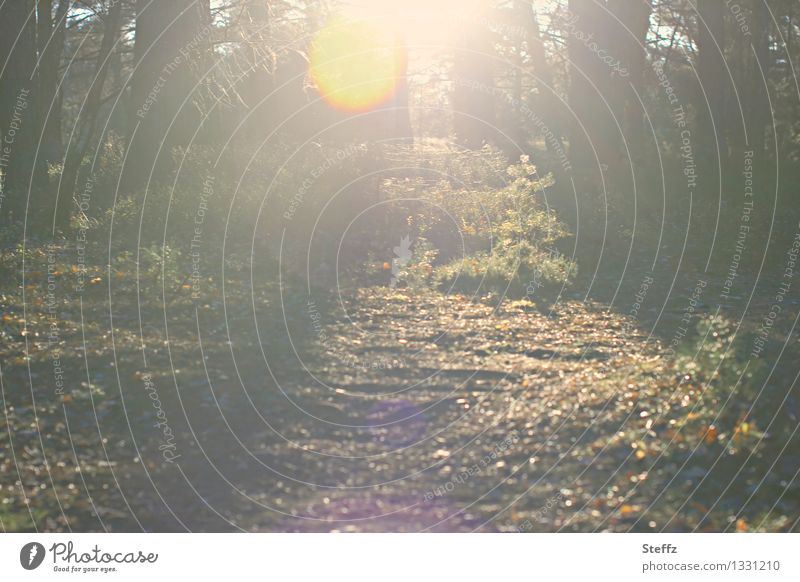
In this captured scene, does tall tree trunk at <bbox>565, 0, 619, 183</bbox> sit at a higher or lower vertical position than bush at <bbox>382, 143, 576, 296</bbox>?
higher

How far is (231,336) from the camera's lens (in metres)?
10.8

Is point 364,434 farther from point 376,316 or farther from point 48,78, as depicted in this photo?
point 48,78

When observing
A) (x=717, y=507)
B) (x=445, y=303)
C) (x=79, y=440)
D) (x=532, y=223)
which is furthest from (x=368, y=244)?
(x=717, y=507)

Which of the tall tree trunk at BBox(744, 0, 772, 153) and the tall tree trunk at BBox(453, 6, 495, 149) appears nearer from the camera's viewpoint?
the tall tree trunk at BBox(744, 0, 772, 153)

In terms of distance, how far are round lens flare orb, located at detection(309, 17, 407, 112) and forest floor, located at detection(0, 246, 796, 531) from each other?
21068mm

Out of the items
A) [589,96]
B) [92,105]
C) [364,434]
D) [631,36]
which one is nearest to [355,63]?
[589,96]

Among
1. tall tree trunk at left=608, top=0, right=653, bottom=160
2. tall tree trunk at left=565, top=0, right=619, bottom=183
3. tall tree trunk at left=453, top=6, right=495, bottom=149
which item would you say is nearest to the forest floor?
tall tree trunk at left=608, top=0, right=653, bottom=160

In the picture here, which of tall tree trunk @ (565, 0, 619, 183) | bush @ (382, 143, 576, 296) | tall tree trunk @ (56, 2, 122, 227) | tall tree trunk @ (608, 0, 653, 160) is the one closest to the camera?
tall tree trunk @ (56, 2, 122, 227)

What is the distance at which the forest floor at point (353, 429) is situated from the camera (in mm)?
6023

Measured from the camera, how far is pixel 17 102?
2116 centimetres

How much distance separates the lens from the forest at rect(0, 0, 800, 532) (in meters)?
6.34

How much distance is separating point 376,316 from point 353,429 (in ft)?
15.9

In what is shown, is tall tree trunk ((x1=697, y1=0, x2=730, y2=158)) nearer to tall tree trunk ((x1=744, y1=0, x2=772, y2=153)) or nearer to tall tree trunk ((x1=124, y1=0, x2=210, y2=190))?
tall tree trunk ((x1=744, y1=0, x2=772, y2=153))

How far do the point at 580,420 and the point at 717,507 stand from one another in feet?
5.98
